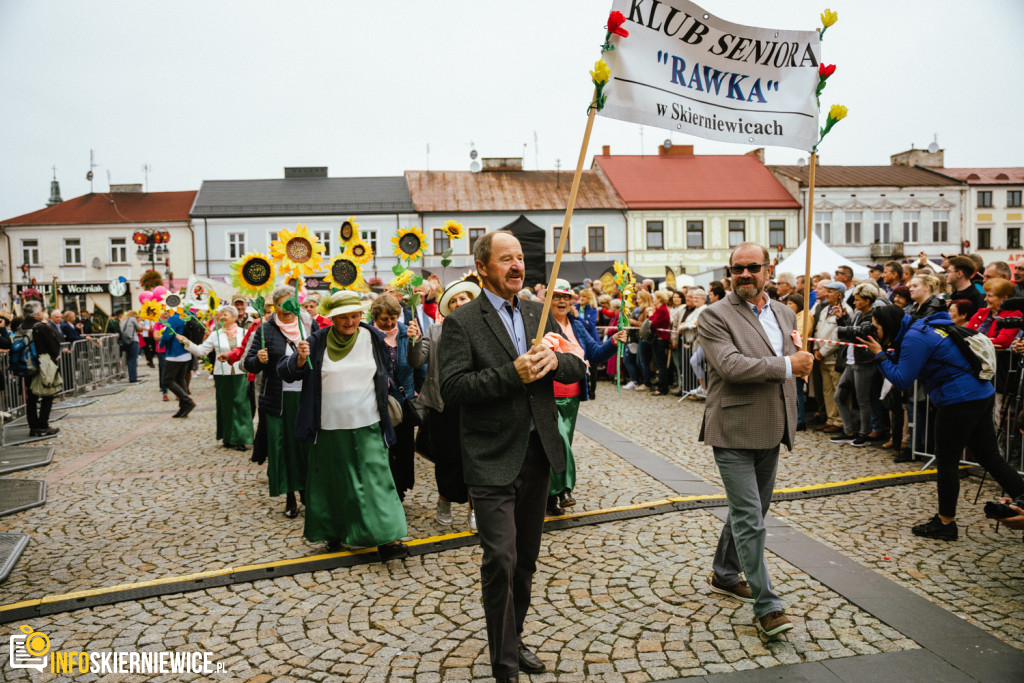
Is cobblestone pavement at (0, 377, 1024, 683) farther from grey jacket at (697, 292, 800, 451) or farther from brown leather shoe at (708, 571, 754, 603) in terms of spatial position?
grey jacket at (697, 292, 800, 451)

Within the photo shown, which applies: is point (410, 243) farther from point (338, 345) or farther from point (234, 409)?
point (234, 409)

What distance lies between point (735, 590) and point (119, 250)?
1822 inches

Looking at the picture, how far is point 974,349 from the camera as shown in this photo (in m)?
5.06

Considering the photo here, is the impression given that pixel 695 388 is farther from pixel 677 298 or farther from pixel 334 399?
pixel 334 399

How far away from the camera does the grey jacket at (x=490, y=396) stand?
3.06 m

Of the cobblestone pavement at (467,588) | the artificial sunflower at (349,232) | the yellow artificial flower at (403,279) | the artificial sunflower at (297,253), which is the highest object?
the artificial sunflower at (349,232)

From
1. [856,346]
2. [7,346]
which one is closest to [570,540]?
[856,346]

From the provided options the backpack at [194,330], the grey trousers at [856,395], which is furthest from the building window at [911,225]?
the backpack at [194,330]

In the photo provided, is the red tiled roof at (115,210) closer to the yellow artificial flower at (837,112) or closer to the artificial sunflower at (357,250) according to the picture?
the artificial sunflower at (357,250)

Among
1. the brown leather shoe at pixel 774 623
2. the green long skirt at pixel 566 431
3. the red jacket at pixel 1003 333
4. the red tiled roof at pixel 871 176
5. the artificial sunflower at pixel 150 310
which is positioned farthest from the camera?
the red tiled roof at pixel 871 176

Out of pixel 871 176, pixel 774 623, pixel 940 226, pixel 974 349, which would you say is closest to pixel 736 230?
pixel 871 176

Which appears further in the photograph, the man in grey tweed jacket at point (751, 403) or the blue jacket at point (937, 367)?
the blue jacket at point (937, 367)

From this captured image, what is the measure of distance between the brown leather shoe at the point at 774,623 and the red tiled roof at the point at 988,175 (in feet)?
164

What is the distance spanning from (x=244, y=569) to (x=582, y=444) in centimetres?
485
